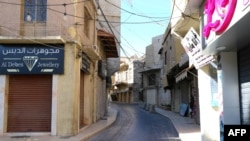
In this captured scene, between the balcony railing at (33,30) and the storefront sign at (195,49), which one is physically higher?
the balcony railing at (33,30)

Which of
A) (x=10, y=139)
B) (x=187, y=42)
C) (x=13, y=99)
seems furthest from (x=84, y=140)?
(x=187, y=42)

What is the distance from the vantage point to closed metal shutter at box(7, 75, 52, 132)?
47.5ft

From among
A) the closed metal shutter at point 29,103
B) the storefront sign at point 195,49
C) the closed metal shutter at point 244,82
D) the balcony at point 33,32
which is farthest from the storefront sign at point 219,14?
the closed metal shutter at point 29,103

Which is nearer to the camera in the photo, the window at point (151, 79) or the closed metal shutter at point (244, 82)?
the closed metal shutter at point (244, 82)

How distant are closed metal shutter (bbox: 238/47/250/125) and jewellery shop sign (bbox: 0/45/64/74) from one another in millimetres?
8040

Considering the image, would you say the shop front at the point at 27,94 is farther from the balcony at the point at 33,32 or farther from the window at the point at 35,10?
the window at the point at 35,10

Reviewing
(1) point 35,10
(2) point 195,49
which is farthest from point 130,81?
(2) point 195,49

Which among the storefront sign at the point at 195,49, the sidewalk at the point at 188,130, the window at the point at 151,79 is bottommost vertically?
the sidewalk at the point at 188,130

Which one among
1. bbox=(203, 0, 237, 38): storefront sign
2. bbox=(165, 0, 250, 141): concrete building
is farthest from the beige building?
bbox=(203, 0, 237, 38): storefront sign

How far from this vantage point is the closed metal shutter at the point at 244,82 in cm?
834

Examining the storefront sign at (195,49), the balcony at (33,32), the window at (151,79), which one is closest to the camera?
the storefront sign at (195,49)

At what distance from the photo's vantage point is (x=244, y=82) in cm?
856

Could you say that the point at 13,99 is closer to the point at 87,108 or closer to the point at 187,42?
the point at 87,108

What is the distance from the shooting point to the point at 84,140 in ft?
43.3
